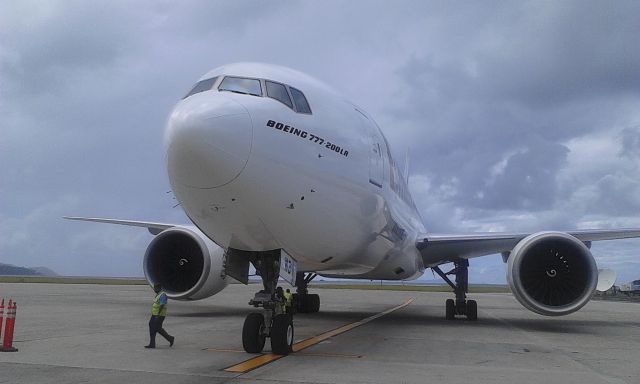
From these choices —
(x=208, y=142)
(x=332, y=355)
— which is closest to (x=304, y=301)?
(x=332, y=355)

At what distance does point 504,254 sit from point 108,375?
12.8 m

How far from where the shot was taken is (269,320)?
25.4 feet

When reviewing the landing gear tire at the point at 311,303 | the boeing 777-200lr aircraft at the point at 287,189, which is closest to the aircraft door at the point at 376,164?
the boeing 777-200lr aircraft at the point at 287,189

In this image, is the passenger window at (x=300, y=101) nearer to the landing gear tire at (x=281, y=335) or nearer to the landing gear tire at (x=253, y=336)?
the landing gear tire at (x=281, y=335)

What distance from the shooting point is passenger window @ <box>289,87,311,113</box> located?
689cm

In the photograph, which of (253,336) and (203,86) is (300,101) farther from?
(253,336)

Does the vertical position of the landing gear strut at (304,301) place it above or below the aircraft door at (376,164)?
below

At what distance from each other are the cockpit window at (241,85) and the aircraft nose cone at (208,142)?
0.51m

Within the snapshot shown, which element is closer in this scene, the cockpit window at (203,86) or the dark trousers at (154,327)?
the cockpit window at (203,86)

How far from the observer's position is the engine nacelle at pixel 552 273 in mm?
10930

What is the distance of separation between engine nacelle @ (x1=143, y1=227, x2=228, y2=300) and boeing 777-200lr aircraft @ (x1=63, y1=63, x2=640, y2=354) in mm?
3235

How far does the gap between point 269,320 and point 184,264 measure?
18.9ft

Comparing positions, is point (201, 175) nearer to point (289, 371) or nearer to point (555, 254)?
point (289, 371)

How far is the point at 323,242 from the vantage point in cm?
763
